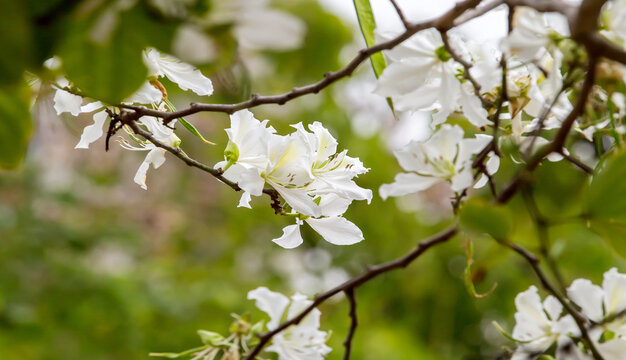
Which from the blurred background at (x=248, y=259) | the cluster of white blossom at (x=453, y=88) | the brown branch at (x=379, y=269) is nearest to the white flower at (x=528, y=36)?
the cluster of white blossom at (x=453, y=88)

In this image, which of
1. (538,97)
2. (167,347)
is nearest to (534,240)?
(538,97)

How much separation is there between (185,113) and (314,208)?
101 mm

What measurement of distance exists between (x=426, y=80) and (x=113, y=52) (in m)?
0.22

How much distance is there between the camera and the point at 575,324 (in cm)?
41

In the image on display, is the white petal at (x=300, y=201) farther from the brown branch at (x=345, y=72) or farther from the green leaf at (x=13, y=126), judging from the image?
the green leaf at (x=13, y=126)

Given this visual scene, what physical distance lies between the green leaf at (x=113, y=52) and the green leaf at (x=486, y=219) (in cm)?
15

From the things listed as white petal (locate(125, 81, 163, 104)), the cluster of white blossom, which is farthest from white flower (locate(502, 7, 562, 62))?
white petal (locate(125, 81, 163, 104))

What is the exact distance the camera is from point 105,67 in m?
0.21

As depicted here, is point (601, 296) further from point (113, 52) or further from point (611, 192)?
point (113, 52)

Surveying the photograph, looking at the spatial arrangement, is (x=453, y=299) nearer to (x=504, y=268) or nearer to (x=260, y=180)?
(x=504, y=268)

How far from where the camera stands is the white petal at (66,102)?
40cm

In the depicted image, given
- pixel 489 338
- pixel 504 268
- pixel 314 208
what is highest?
pixel 314 208

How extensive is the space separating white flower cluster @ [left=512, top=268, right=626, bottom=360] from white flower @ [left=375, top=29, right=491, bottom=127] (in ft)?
0.48

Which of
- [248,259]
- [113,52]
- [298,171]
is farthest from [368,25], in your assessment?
[248,259]
